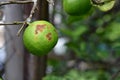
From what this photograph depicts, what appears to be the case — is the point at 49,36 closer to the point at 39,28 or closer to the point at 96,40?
the point at 39,28

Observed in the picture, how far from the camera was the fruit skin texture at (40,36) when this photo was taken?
0.88 metres

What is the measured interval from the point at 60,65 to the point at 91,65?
0.63 feet

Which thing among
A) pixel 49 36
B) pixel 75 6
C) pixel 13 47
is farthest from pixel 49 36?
pixel 13 47

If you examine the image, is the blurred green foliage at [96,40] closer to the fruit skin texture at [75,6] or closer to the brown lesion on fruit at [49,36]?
the fruit skin texture at [75,6]

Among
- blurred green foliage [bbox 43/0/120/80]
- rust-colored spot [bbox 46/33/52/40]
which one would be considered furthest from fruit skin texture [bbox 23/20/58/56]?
blurred green foliage [bbox 43/0/120/80]

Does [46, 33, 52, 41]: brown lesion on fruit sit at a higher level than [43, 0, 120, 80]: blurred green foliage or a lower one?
higher

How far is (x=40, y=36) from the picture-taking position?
898mm

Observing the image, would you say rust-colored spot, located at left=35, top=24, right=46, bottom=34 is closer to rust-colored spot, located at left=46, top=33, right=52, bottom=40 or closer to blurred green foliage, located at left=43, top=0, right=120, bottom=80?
rust-colored spot, located at left=46, top=33, right=52, bottom=40

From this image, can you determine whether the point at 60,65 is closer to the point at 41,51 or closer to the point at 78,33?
the point at 78,33

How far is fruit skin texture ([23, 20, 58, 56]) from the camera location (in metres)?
0.88

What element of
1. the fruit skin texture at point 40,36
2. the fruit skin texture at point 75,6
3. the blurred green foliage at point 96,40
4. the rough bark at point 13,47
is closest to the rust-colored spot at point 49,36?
the fruit skin texture at point 40,36

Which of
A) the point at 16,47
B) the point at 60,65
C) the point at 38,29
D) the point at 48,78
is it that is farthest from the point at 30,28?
the point at 60,65

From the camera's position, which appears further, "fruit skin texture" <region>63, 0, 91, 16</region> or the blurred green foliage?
the blurred green foliage

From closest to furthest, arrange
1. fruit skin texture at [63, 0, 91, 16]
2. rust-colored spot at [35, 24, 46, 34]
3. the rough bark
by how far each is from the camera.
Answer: rust-colored spot at [35, 24, 46, 34]
fruit skin texture at [63, 0, 91, 16]
the rough bark
